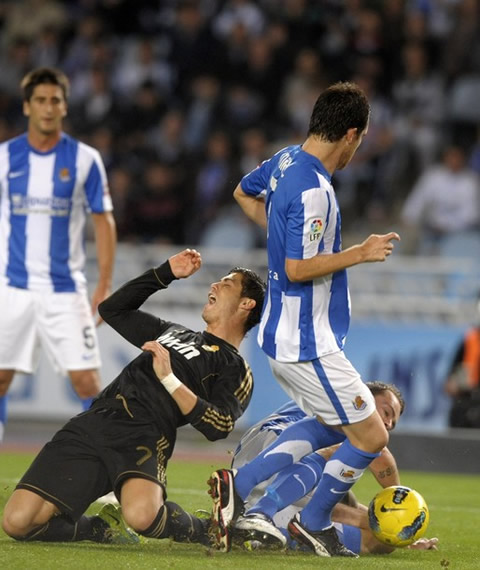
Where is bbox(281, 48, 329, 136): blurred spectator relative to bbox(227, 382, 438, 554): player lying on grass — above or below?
above

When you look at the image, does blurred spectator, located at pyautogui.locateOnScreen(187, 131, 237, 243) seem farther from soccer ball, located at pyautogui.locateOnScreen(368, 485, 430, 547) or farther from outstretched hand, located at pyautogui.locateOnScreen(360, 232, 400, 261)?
outstretched hand, located at pyautogui.locateOnScreen(360, 232, 400, 261)

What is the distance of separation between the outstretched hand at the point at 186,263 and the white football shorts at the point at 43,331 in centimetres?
178

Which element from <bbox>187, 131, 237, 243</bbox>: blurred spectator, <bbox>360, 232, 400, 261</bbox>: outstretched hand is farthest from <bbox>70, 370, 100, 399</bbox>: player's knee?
<bbox>187, 131, 237, 243</bbox>: blurred spectator

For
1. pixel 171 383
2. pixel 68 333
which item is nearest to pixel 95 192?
pixel 68 333

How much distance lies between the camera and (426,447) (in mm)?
9977

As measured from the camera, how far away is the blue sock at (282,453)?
18.3 ft

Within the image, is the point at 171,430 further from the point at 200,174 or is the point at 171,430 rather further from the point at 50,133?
the point at 200,174

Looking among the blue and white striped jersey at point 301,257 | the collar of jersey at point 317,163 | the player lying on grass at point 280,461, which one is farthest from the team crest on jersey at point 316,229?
the player lying on grass at point 280,461

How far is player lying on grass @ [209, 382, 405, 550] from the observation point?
537 cm

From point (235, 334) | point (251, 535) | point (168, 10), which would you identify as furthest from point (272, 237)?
point (168, 10)

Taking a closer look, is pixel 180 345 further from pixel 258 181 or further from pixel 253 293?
pixel 258 181

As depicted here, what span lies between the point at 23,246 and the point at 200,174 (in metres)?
6.12

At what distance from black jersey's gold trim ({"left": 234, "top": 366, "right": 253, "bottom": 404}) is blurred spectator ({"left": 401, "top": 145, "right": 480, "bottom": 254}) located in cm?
689

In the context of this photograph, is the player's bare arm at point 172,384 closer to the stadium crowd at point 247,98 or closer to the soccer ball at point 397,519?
the soccer ball at point 397,519
